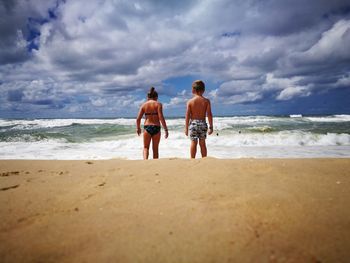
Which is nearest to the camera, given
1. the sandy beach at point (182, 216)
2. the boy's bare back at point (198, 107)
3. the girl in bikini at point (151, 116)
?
the sandy beach at point (182, 216)

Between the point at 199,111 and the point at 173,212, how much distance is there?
3672 millimetres

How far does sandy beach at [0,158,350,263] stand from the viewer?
1375 mm

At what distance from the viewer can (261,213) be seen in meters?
1.76

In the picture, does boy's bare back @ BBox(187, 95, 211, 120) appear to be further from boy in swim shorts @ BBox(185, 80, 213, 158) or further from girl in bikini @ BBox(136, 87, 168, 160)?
girl in bikini @ BBox(136, 87, 168, 160)

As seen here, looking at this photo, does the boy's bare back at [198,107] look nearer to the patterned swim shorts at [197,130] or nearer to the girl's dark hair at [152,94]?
the patterned swim shorts at [197,130]

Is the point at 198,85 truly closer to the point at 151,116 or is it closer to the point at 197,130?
the point at 197,130

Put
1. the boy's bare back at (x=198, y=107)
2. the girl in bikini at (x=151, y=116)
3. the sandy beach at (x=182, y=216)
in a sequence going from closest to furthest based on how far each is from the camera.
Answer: the sandy beach at (x=182, y=216) < the boy's bare back at (x=198, y=107) < the girl in bikini at (x=151, y=116)

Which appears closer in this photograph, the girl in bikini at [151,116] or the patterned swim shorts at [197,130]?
the patterned swim shorts at [197,130]

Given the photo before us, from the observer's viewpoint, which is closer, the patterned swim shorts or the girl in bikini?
the patterned swim shorts

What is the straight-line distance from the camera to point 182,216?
1.77 meters

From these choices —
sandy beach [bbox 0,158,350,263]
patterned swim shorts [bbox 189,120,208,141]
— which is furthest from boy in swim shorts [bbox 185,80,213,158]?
sandy beach [bbox 0,158,350,263]

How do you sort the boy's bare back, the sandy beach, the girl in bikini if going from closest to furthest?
the sandy beach → the boy's bare back → the girl in bikini

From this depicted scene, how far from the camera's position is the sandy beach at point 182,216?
4.51 feet

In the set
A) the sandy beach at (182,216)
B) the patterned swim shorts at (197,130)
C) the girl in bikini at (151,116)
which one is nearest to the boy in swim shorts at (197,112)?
the patterned swim shorts at (197,130)
